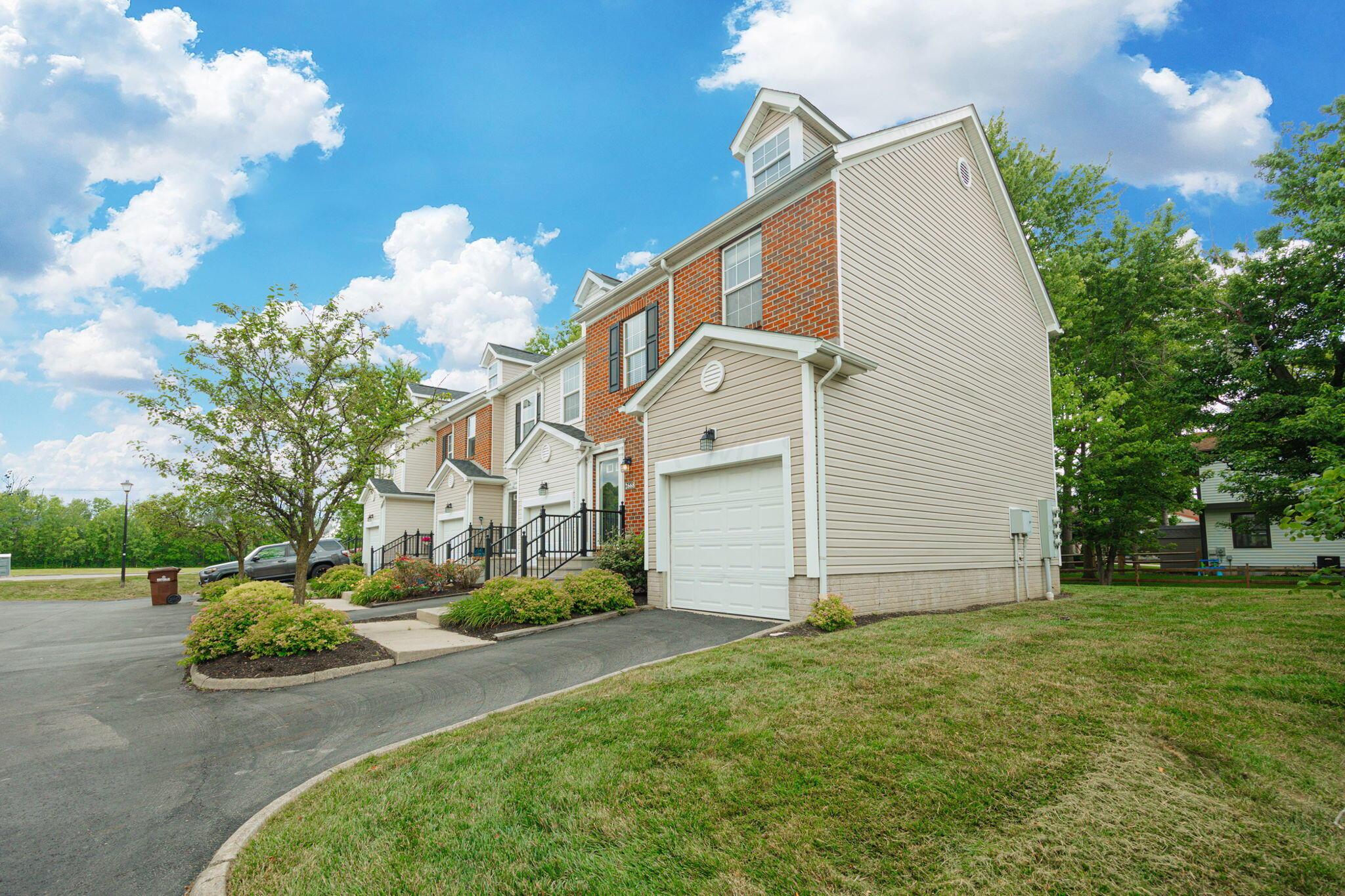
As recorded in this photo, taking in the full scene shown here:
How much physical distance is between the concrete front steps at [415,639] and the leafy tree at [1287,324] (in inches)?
766

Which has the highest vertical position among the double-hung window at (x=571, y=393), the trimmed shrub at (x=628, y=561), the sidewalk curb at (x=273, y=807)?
the double-hung window at (x=571, y=393)

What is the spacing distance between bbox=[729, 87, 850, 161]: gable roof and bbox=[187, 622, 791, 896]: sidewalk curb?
32.3 ft

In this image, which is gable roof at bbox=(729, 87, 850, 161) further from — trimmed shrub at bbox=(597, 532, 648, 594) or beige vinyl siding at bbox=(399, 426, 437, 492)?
beige vinyl siding at bbox=(399, 426, 437, 492)

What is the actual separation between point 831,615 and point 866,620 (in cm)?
103

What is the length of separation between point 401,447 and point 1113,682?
31.1 feet

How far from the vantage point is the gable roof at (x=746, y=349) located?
830 centimetres

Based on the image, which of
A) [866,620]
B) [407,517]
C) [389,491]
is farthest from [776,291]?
[407,517]

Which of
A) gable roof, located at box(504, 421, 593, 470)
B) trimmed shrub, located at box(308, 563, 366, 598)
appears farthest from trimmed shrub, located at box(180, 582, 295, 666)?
trimmed shrub, located at box(308, 563, 366, 598)

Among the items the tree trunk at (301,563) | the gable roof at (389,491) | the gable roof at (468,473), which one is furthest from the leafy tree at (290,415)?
the gable roof at (389,491)

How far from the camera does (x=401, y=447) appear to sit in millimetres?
10289

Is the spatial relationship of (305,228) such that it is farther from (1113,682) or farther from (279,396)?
(1113,682)

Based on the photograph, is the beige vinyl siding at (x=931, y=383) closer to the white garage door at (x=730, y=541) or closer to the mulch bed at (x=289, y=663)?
the white garage door at (x=730, y=541)

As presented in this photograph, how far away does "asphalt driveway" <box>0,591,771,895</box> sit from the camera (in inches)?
133

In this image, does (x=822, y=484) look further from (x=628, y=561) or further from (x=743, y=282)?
(x=628, y=561)
